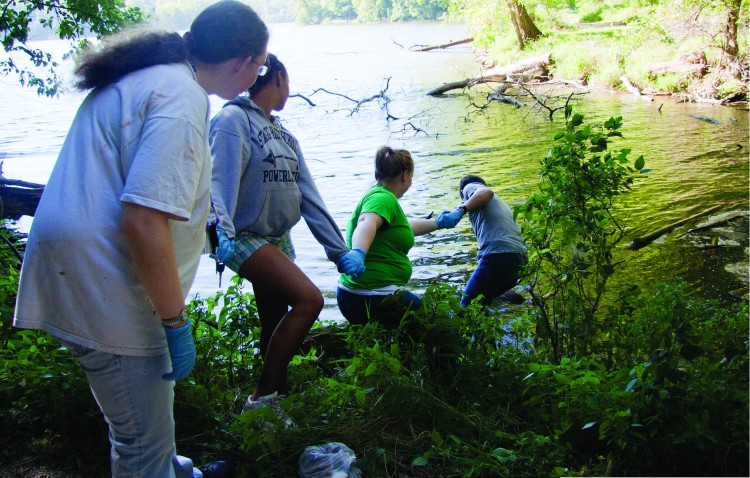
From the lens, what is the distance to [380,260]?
3.94 m

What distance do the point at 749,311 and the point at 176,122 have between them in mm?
2377

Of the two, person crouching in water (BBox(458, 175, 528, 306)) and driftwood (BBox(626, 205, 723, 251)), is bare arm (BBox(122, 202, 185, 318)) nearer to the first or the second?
person crouching in water (BBox(458, 175, 528, 306))

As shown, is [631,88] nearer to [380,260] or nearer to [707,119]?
[707,119]

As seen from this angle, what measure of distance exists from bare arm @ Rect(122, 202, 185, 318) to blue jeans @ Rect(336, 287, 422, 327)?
73.7 inches

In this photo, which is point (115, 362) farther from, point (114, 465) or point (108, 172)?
point (108, 172)

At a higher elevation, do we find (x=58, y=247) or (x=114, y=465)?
(x=58, y=247)

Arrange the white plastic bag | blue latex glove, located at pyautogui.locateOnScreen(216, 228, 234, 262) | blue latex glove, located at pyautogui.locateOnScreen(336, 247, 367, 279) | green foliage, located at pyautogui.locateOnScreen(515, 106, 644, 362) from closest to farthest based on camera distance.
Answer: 1. the white plastic bag
2. blue latex glove, located at pyautogui.locateOnScreen(216, 228, 234, 262)
3. green foliage, located at pyautogui.locateOnScreen(515, 106, 644, 362)
4. blue latex glove, located at pyautogui.locateOnScreen(336, 247, 367, 279)

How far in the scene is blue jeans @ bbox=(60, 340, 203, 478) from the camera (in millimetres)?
1995

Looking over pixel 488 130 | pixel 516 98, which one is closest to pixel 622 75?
pixel 516 98

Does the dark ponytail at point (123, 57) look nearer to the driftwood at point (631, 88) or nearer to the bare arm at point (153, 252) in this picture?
the bare arm at point (153, 252)

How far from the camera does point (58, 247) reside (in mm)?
1869

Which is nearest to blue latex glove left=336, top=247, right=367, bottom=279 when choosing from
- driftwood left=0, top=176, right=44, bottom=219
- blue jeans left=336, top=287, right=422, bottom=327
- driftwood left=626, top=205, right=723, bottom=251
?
blue jeans left=336, top=287, right=422, bottom=327

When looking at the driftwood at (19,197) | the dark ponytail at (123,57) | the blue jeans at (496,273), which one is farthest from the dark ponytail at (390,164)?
the driftwood at (19,197)

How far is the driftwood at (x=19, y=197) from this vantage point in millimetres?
4918
